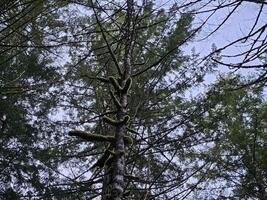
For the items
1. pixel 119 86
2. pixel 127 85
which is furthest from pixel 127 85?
pixel 119 86

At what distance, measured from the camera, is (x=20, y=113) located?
11156 millimetres

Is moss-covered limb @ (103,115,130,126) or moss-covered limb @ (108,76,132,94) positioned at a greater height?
moss-covered limb @ (108,76,132,94)

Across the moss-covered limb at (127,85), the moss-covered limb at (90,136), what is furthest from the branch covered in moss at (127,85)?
the moss-covered limb at (90,136)

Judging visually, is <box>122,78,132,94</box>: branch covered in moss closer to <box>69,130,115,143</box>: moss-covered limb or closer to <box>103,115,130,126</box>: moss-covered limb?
<box>103,115,130,126</box>: moss-covered limb

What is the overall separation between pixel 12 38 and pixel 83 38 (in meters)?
1.61

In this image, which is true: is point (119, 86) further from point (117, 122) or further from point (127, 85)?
point (117, 122)

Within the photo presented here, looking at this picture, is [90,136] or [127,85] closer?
[90,136]

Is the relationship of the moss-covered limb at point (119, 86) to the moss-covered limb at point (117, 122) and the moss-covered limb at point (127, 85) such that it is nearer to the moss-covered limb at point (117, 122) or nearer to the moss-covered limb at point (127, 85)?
the moss-covered limb at point (127, 85)

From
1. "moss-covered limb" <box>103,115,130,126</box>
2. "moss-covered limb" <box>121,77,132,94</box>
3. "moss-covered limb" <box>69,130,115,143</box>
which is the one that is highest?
"moss-covered limb" <box>121,77,132,94</box>

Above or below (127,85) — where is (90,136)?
below

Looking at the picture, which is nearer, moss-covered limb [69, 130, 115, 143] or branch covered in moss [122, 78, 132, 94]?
moss-covered limb [69, 130, 115, 143]

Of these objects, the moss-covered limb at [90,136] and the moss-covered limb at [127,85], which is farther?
the moss-covered limb at [127,85]

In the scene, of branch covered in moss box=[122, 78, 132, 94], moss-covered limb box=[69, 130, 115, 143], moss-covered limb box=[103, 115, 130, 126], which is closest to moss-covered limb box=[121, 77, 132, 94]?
branch covered in moss box=[122, 78, 132, 94]

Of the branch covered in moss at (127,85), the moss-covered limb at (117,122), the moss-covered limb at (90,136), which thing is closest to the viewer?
the moss-covered limb at (90,136)
